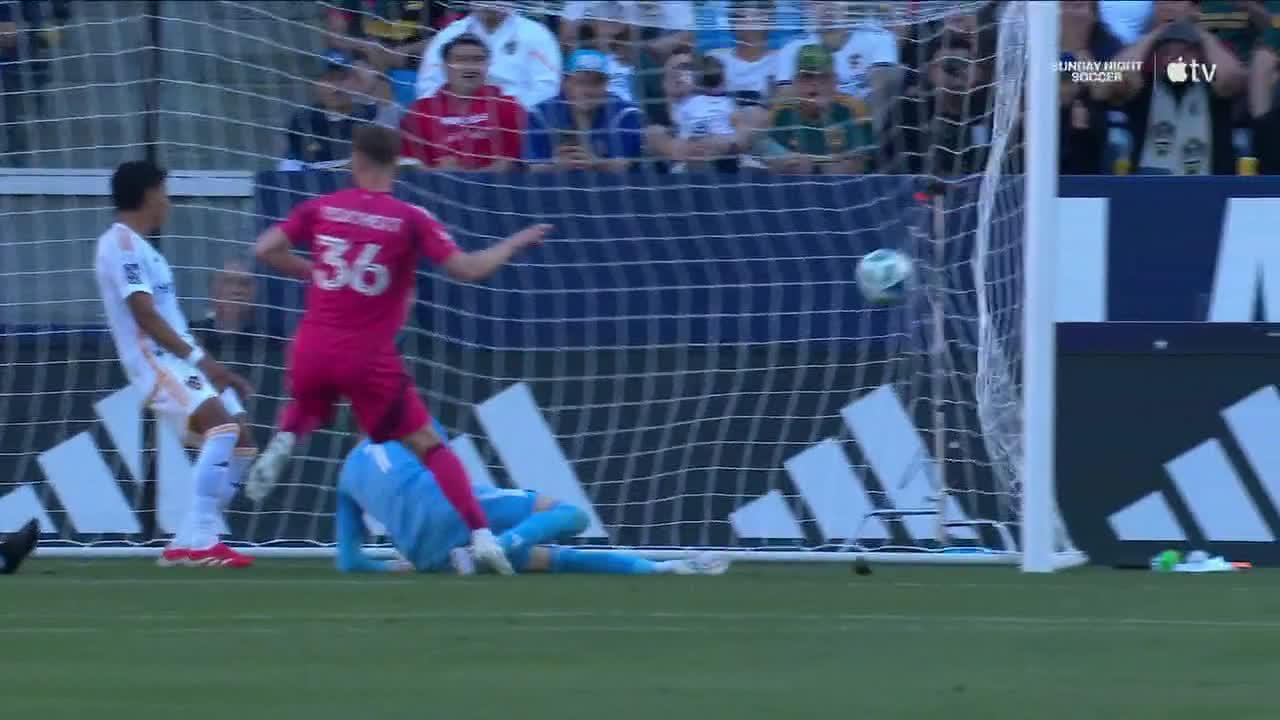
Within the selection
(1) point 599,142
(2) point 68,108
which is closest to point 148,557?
(2) point 68,108

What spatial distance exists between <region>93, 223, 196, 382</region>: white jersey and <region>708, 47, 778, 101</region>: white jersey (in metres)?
2.69

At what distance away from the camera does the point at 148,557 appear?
374 inches

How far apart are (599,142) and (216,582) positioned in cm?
289

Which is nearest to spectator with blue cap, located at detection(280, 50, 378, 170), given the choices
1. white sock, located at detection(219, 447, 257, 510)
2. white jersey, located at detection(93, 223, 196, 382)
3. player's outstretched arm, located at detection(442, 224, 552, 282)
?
white jersey, located at detection(93, 223, 196, 382)

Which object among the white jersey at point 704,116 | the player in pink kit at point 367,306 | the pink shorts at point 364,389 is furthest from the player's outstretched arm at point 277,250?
the white jersey at point 704,116

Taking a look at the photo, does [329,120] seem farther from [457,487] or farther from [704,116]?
[457,487]

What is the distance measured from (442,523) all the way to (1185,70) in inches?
180

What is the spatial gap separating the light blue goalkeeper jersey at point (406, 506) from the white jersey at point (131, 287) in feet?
3.14

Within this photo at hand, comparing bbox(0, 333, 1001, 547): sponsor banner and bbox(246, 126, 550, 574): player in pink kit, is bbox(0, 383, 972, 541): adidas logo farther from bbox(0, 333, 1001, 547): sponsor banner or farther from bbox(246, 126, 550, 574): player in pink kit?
bbox(246, 126, 550, 574): player in pink kit

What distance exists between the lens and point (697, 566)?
28.2ft

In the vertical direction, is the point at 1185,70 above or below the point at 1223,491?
above

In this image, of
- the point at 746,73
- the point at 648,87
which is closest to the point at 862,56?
the point at 746,73

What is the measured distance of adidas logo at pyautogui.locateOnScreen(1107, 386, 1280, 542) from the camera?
9.38 meters

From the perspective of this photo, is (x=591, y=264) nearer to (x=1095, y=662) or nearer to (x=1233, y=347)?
(x=1233, y=347)
